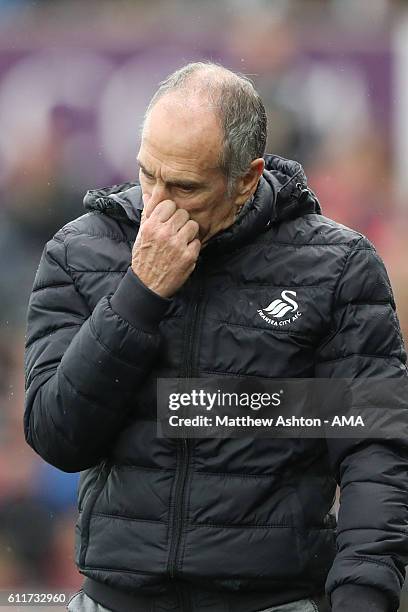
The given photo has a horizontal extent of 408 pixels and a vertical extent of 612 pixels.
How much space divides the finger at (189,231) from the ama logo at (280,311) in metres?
0.22

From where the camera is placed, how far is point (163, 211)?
8.68ft

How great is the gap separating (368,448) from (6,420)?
3022 mm

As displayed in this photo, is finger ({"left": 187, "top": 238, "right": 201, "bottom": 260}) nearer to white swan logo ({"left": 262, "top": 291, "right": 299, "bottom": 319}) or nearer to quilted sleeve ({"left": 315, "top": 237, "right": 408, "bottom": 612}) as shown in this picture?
white swan logo ({"left": 262, "top": 291, "right": 299, "bottom": 319})

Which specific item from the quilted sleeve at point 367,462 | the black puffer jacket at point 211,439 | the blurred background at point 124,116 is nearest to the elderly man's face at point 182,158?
the black puffer jacket at point 211,439

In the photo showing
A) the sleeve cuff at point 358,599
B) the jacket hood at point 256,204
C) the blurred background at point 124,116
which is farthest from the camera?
the blurred background at point 124,116

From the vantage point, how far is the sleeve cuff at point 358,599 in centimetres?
249

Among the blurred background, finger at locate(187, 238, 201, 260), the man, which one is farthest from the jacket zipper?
the blurred background

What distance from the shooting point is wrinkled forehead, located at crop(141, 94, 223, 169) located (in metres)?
2.64

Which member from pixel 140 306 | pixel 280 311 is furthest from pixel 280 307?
pixel 140 306

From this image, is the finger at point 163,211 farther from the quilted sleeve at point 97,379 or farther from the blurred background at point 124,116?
the blurred background at point 124,116

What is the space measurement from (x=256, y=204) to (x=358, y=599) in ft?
2.84

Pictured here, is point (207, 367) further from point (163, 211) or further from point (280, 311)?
point (163, 211)

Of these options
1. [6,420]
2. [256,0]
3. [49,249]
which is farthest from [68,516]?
[49,249]

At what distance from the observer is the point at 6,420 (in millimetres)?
5426
